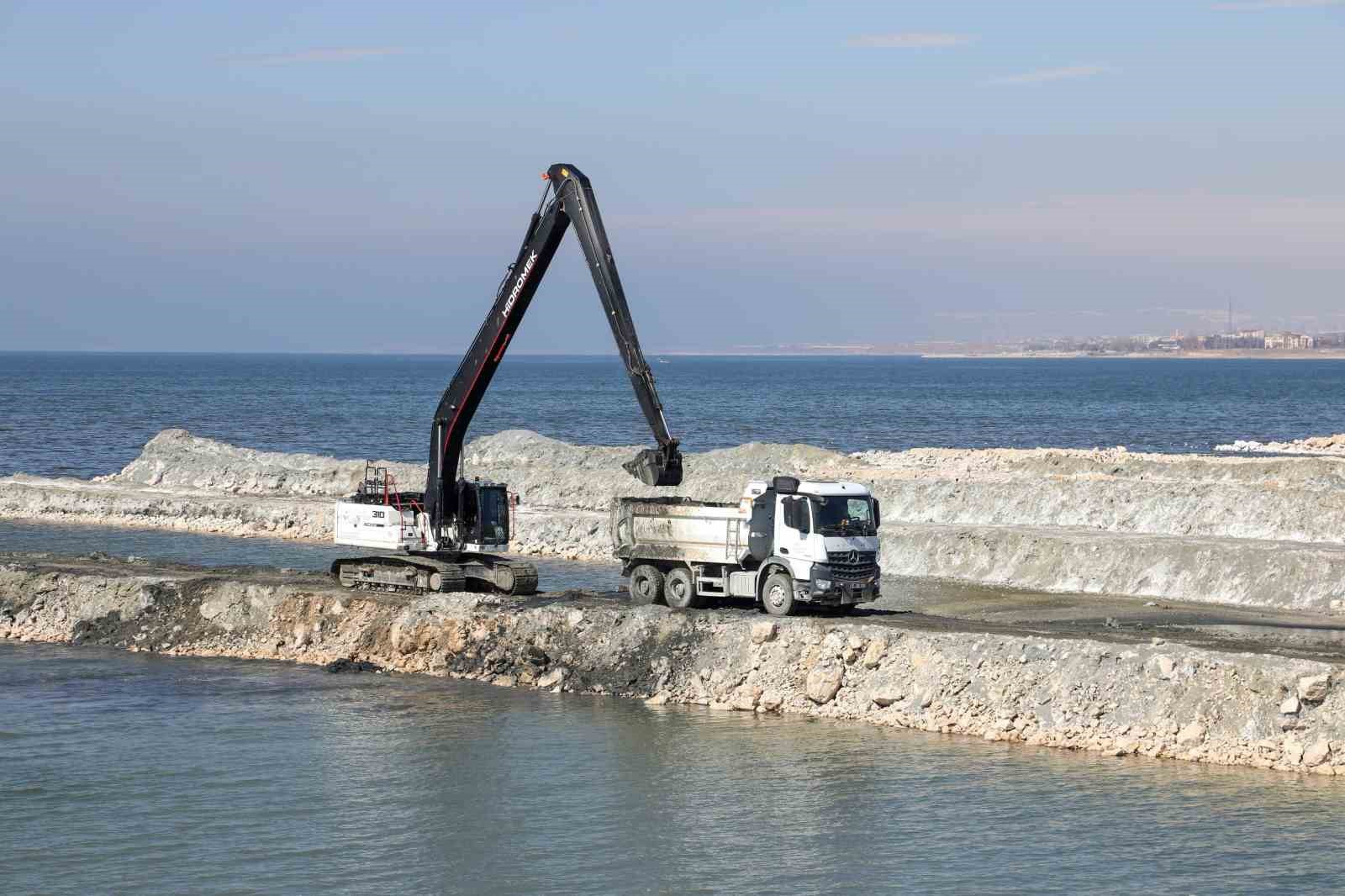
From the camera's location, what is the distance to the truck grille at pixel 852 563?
30.7 metres

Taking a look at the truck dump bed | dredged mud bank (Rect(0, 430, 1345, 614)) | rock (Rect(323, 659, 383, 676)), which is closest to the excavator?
the truck dump bed

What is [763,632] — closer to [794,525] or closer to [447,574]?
[794,525]

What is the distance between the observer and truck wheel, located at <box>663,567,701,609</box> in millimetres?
32875

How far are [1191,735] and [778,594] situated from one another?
29.5 ft

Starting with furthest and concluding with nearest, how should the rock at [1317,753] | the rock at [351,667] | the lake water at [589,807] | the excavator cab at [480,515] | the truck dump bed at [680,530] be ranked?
the excavator cab at [480,515] < the rock at [351,667] < the truck dump bed at [680,530] < the rock at [1317,753] < the lake water at [589,807]

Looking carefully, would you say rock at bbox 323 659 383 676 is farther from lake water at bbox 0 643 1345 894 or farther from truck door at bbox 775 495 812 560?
truck door at bbox 775 495 812 560

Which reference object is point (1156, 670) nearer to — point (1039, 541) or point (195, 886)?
point (195, 886)

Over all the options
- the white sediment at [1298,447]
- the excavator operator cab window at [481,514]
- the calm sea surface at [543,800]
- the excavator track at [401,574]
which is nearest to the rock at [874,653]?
the calm sea surface at [543,800]

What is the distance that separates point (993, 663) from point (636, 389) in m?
8.96

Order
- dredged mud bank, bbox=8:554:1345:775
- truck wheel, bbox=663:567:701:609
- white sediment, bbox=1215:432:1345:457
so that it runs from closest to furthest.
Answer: dredged mud bank, bbox=8:554:1345:775
truck wheel, bbox=663:567:701:609
white sediment, bbox=1215:432:1345:457

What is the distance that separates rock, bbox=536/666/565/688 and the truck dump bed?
369 centimetres

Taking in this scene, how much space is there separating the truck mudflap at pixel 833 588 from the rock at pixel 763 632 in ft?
4.93

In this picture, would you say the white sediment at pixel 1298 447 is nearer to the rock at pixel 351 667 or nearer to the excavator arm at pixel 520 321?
the excavator arm at pixel 520 321

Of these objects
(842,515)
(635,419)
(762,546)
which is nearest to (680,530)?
(762,546)
